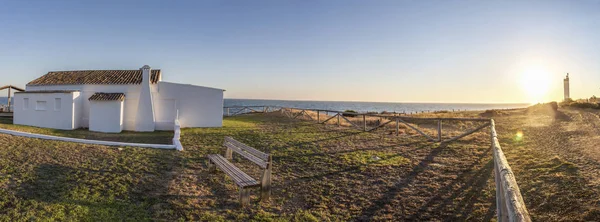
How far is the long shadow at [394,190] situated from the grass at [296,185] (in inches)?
0.8

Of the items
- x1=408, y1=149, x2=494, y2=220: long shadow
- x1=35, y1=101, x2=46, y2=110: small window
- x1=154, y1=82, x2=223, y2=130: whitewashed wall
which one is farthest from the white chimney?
x1=408, y1=149, x2=494, y2=220: long shadow

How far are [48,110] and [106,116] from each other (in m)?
3.72

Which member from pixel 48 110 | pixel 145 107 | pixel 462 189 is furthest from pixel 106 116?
pixel 462 189

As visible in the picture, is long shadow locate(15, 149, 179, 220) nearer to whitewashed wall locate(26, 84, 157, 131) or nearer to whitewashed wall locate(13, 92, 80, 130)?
whitewashed wall locate(26, 84, 157, 131)

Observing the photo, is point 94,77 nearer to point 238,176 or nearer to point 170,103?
point 170,103

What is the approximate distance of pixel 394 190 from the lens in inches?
229

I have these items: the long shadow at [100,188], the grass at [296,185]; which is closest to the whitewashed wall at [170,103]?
the grass at [296,185]

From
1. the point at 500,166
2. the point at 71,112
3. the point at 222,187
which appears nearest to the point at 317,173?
the point at 222,187

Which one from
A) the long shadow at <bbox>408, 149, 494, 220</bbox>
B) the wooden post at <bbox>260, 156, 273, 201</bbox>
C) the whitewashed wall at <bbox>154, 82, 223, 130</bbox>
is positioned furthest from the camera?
the whitewashed wall at <bbox>154, 82, 223, 130</bbox>

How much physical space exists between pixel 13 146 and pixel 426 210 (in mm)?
11651

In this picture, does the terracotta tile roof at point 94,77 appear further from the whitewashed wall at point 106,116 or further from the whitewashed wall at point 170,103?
the whitewashed wall at point 106,116

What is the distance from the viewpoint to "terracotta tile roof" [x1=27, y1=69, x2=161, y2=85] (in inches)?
699

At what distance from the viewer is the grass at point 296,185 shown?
178 inches

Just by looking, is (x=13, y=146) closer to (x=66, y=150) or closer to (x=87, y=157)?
(x=66, y=150)
